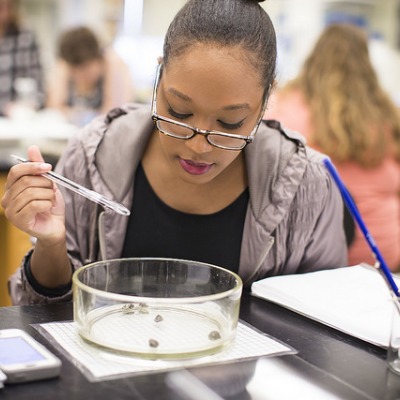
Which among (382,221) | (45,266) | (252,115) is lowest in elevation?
(382,221)

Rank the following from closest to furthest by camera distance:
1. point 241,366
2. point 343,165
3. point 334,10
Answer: point 241,366 → point 343,165 → point 334,10

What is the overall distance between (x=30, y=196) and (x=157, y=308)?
28 cm

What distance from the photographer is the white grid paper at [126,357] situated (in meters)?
0.81

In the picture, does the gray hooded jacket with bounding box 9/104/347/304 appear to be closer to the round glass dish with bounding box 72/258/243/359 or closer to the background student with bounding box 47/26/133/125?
the round glass dish with bounding box 72/258/243/359

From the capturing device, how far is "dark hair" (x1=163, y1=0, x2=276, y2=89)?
114 cm

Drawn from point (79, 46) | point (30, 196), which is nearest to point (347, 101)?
point (30, 196)

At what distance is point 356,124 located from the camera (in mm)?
2266

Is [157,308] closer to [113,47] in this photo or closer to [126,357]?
[126,357]

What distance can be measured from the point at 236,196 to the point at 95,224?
288 mm

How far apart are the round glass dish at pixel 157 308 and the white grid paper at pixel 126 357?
11 millimetres

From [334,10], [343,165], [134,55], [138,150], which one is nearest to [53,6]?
[134,55]

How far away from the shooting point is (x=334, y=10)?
585cm

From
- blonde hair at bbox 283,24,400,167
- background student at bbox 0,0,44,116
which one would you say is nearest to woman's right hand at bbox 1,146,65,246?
blonde hair at bbox 283,24,400,167

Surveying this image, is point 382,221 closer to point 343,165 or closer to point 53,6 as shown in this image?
point 343,165
